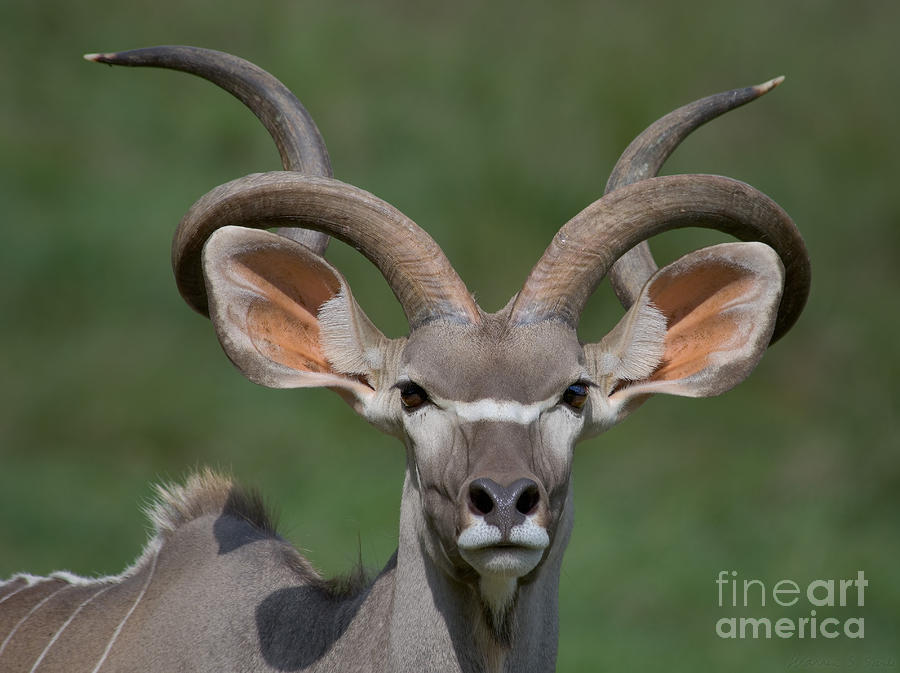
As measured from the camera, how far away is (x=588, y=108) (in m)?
15.8

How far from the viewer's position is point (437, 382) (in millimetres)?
4117

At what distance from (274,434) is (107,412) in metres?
1.69

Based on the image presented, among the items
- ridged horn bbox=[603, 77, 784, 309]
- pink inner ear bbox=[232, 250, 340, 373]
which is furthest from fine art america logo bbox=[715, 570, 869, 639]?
pink inner ear bbox=[232, 250, 340, 373]

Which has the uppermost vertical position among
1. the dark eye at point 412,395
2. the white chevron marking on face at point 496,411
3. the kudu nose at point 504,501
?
the dark eye at point 412,395

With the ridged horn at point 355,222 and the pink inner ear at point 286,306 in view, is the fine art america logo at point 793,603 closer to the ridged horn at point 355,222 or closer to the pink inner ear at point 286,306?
the pink inner ear at point 286,306

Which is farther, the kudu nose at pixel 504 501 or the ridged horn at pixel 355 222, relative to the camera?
the ridged horn at pixel 355 222

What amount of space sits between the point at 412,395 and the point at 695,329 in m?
1.05

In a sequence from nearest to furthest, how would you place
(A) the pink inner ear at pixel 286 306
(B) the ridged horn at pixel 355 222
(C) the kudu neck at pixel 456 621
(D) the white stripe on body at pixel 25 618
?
(C) the kudu neck at pixel 456 621, (B) the ridged horn at pixel 355 222, (A) the pink inner ear at pixel 286 306, (D) the white stripe on body at pixel 25 618

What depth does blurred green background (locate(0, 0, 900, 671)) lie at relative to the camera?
37.2ft

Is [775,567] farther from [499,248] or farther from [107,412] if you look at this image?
[107,412]

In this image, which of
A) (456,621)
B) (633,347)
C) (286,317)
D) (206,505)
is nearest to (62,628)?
(206,505)

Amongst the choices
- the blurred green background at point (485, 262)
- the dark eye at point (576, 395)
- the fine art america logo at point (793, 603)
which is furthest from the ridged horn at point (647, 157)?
the fine art america logo at point (793, 603)

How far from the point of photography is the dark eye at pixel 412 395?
4184mm

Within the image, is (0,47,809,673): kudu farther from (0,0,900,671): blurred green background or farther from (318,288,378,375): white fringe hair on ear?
(0,0,900,671): blurred green background
